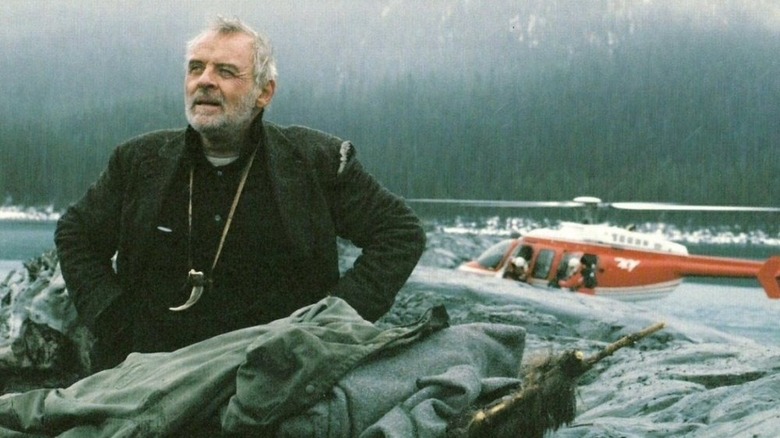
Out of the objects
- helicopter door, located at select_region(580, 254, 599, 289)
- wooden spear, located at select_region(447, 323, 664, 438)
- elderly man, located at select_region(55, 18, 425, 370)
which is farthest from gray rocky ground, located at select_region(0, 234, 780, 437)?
helicopter door, located at select_region(580, 254, 599, 289)

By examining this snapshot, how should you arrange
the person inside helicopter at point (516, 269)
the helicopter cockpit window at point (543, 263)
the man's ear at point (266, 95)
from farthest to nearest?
1. the helicopter cockpit window at point (543, 263)
2. the person inside helicopter at point (516, 269)
3. the man's ear at point (266, 95)

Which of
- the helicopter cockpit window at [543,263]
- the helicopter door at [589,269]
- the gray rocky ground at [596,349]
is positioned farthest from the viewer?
the helicopter door at [589,269]

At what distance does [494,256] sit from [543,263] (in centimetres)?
97

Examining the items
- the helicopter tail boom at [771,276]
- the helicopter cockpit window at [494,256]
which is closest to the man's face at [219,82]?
the helicopter cockpit window at [494,256]

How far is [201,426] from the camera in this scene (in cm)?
251

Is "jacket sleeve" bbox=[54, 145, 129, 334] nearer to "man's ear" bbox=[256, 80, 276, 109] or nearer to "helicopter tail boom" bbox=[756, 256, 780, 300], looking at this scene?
"man's ear" bbox=[256, 80, 276, 109]

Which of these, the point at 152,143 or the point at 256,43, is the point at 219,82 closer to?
the point at 256,43

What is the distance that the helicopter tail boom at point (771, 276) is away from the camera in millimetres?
22000

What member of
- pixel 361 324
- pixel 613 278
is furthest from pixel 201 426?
pixel 613 278

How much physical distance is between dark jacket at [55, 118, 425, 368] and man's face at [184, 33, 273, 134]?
0.15m

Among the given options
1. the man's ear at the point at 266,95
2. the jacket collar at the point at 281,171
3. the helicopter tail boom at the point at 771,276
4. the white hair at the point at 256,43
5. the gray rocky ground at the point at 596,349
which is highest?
the white hair at the point at 256,43

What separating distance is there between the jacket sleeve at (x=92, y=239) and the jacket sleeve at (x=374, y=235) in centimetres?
73

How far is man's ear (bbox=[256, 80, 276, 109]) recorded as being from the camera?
3.35 m

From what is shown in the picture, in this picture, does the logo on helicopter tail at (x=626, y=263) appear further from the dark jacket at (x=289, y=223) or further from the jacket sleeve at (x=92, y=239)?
the jacket sleeve at (x=92, y=239)
